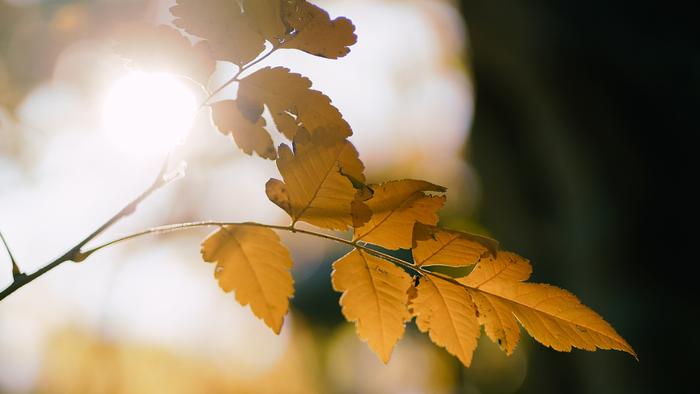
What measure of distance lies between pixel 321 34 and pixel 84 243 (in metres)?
0.27

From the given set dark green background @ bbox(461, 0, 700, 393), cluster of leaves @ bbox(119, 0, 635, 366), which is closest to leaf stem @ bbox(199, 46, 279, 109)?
cluster of leaves @ bbox(119, 0, 635, 366)

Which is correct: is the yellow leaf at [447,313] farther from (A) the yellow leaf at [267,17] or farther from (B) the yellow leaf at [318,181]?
(A) the yellow leaf at [267,17]

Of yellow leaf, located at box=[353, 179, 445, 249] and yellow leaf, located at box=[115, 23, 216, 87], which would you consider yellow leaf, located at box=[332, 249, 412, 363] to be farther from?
yellow leaf, located at box=[115, 23, 216, 87]

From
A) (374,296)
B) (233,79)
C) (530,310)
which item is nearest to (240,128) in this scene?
(233,79)

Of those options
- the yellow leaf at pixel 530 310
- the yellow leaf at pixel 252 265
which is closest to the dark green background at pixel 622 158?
the yellow leaf at pixel 530 310

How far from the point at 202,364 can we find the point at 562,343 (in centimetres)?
1134

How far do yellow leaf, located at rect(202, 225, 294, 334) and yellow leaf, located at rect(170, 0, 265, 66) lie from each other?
160 millimetres

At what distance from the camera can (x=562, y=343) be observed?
1.57 ft

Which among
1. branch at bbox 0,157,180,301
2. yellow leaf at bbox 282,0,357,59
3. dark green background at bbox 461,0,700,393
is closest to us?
branch at bbox 0,157,180,301

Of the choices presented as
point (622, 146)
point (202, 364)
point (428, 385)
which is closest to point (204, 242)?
point (622, 146)

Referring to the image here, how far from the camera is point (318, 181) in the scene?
482mm

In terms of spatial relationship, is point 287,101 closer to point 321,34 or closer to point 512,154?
point 321,34

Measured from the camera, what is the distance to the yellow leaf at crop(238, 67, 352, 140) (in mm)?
468

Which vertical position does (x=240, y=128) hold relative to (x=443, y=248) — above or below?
above
